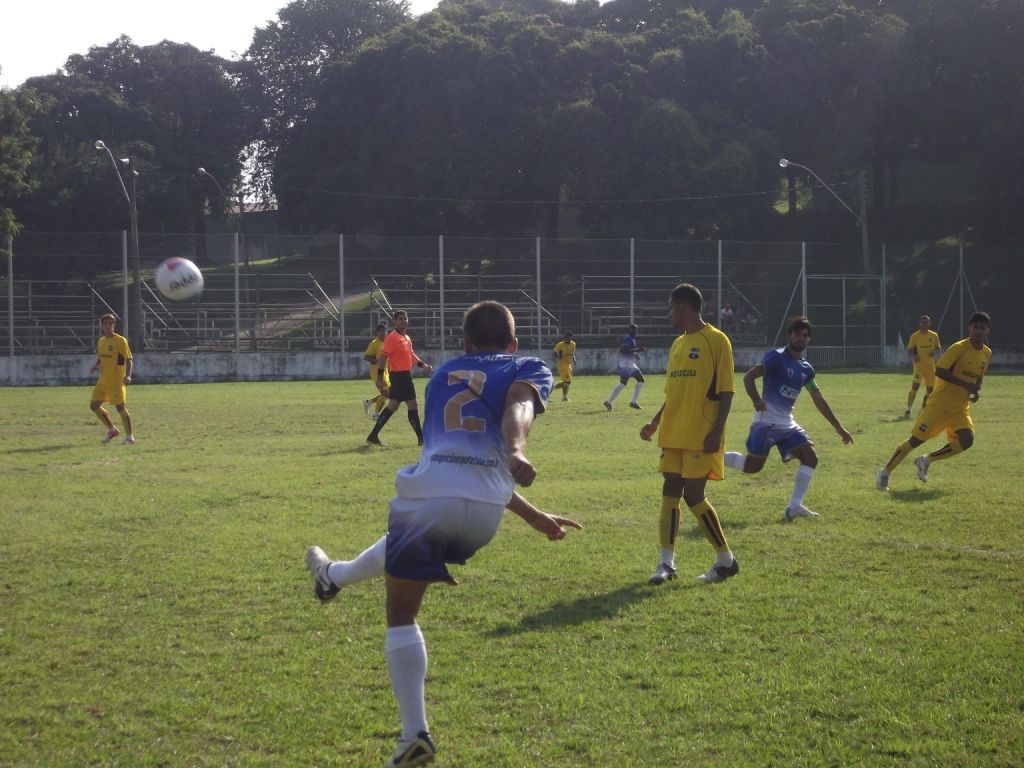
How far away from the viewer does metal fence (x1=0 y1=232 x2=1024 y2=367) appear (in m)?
37.8

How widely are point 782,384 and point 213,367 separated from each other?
3098 cm

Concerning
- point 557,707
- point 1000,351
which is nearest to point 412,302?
point 1000,351

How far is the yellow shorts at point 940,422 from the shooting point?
12.1 meters

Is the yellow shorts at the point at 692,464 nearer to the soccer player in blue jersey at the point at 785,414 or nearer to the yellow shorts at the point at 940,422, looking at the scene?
the soccer player in blue jersey at the point at 785,414

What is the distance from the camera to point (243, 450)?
1608cm

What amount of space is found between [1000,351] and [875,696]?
42055mm

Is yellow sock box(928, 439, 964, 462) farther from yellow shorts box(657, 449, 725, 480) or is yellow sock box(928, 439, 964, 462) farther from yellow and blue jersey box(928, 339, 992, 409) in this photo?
yellow shorts box(657, 449, 725, 480)

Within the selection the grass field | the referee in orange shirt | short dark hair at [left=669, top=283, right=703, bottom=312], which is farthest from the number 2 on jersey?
the referee in orange shirt

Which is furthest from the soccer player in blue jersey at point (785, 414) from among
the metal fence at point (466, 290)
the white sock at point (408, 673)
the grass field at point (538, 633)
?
the metal fence at point (466, 290)

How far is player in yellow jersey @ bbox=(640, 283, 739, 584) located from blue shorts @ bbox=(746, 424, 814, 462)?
Result: 103 inches

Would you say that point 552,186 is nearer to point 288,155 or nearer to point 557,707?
point 288,155

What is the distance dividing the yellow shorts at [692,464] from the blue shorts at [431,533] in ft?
11.7

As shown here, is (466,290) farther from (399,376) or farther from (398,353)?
(399,376)

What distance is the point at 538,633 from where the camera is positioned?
6250mm
